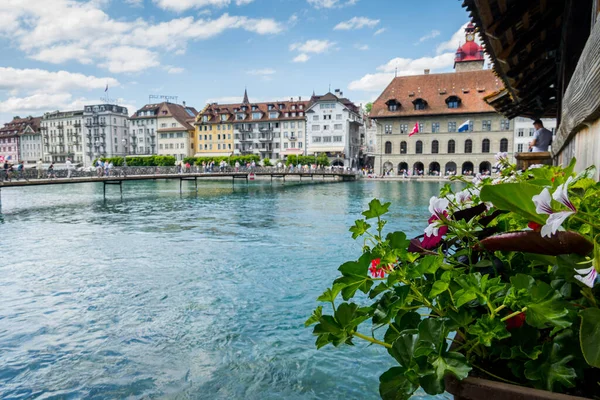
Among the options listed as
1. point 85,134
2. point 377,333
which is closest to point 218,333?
point 377,333

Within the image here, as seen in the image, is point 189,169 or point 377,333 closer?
point 377,333

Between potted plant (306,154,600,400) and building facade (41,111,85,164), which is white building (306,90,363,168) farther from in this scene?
potted plant (306,154,600,400)

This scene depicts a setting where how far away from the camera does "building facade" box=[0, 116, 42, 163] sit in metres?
130

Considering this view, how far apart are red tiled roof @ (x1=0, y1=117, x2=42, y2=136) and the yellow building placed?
214 feet

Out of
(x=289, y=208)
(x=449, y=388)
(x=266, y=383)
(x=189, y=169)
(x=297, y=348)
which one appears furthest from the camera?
(x=189, y=169)

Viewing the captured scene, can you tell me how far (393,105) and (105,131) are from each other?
7807 centimetres

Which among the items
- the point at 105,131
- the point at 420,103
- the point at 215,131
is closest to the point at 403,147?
the point at 420,103

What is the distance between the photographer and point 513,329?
1267 mm

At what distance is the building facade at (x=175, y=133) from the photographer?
98.8 metres

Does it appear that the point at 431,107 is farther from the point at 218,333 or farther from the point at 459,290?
the point at 459,290

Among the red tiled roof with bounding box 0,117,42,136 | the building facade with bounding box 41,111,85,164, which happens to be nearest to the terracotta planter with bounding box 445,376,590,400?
the building facade with bounding box 41,111,85,164

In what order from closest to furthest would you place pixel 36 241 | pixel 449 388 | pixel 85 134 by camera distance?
pixel 449 388
pixel 36 241
pixel 85 134

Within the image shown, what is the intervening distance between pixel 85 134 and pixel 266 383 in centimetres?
12814

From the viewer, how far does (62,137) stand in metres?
122
